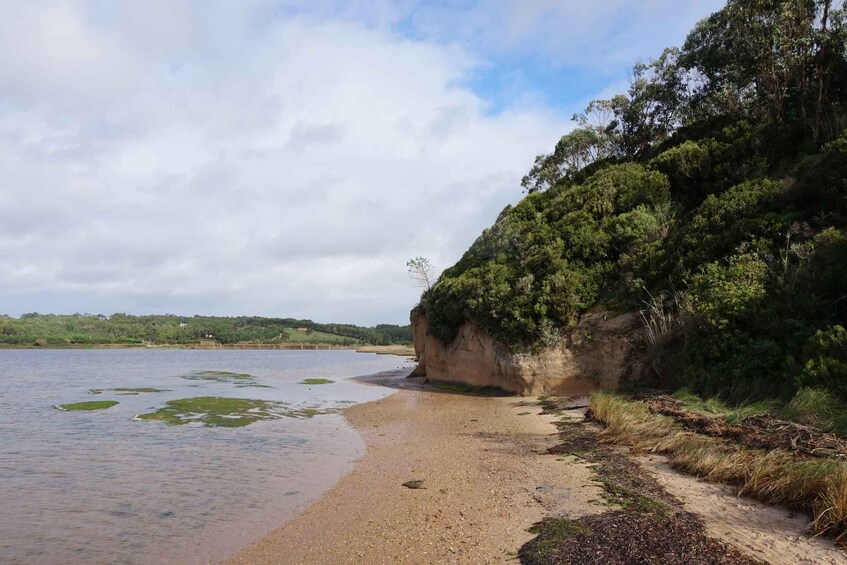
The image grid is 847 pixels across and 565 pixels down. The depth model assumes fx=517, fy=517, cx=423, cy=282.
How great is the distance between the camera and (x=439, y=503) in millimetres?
9070

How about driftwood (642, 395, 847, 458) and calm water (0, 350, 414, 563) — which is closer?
driftwood (642, 395, 847, 458)

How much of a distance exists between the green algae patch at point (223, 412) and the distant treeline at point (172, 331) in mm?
125889

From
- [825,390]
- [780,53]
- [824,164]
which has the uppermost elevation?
[780,53]

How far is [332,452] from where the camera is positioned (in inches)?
563

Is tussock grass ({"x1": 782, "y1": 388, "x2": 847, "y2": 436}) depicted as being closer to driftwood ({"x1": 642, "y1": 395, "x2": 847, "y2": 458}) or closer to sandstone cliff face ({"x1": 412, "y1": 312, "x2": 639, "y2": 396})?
driftwood ({"x1": 642, "y1": 395, "x2": 847, "y2": 458})

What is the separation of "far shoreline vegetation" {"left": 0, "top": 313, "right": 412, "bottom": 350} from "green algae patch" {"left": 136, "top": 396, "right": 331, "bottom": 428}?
4877 inches

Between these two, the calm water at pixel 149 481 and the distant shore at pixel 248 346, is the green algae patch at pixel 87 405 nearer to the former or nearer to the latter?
the calm water at pixel 149 481

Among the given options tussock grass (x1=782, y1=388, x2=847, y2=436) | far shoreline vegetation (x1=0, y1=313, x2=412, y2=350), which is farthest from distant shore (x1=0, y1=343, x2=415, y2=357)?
tussock grass (x1=782, y1=388, x2=847, y2=436)

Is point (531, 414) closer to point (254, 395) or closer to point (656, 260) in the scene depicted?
point (656, 260)

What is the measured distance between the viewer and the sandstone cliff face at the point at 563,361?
21.0m

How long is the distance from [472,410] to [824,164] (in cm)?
1509

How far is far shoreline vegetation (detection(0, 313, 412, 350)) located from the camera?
129250 mm

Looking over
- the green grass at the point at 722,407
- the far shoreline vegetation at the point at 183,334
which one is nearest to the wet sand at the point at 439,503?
the green grass at the point at 722,407

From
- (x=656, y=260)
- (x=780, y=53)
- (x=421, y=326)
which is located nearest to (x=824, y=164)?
(x=656, y=260)
